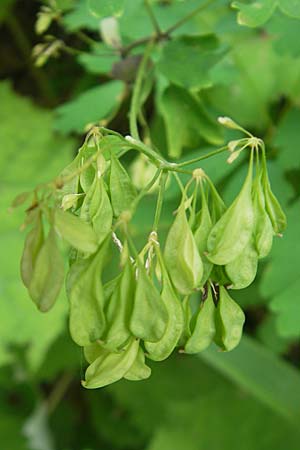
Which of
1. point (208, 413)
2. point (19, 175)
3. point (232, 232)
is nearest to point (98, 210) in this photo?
point (232, 232)

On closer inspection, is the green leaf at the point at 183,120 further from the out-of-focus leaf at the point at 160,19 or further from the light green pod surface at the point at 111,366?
the light green pod surface at the point at 111,366

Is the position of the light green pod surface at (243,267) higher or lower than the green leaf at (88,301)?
lower

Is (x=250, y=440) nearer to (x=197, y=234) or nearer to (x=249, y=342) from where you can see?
(x=249, y=342)

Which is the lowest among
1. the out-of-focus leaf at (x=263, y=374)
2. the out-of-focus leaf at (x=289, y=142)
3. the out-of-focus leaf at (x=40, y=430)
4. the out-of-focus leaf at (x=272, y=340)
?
the out-of-focus leaf at (x=40, y=430)

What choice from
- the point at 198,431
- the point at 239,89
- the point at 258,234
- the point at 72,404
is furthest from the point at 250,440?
the point at 258,234

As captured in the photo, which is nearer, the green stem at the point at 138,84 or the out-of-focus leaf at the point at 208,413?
the green stem at the point at 138,84

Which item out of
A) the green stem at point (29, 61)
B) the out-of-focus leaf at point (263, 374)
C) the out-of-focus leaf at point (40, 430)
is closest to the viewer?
the out-of-focus leaf at point (263, 374)

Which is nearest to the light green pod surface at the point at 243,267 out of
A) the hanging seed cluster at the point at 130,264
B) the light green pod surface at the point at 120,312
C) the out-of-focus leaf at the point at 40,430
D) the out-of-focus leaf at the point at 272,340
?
the hanging seed cluster at the point at 130,264

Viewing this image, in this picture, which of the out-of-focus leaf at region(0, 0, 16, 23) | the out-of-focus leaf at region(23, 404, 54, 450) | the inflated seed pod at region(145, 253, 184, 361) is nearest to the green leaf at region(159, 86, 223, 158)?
the inflated seed pod at region(145, 253, 184, 361)

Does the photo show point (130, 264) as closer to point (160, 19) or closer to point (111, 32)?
point (111, 32)
